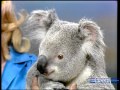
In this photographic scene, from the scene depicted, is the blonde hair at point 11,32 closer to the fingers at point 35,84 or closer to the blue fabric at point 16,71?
the blue fabric at point 16,71

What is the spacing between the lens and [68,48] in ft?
4.60

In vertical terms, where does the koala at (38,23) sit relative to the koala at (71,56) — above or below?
above

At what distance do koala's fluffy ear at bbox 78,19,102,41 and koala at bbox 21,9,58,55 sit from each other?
12 centimetres

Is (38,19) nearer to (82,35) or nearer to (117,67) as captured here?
(82,35)

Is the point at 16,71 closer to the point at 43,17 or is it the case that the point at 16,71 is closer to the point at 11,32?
the point at 11,32

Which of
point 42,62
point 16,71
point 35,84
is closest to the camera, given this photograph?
point 42,62

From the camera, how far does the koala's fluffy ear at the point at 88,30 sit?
4.69 ft

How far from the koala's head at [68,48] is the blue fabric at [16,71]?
35 cm

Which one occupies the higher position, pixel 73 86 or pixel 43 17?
pixel 43 17

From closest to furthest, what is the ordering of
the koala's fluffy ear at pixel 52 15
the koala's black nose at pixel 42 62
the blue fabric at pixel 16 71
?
the koala's black nose at pixel 42 62, the koala's fluffy ear at pixel 52 15, the blue fabric at pixel 16 71

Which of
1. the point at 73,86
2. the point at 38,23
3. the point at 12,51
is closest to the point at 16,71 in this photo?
the point at 12,51

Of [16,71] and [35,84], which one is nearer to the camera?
[35,84]

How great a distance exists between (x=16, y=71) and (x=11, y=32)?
0.19 metres

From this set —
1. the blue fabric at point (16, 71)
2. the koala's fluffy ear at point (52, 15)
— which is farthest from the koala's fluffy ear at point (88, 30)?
the blue fabric at point (16, 71)
